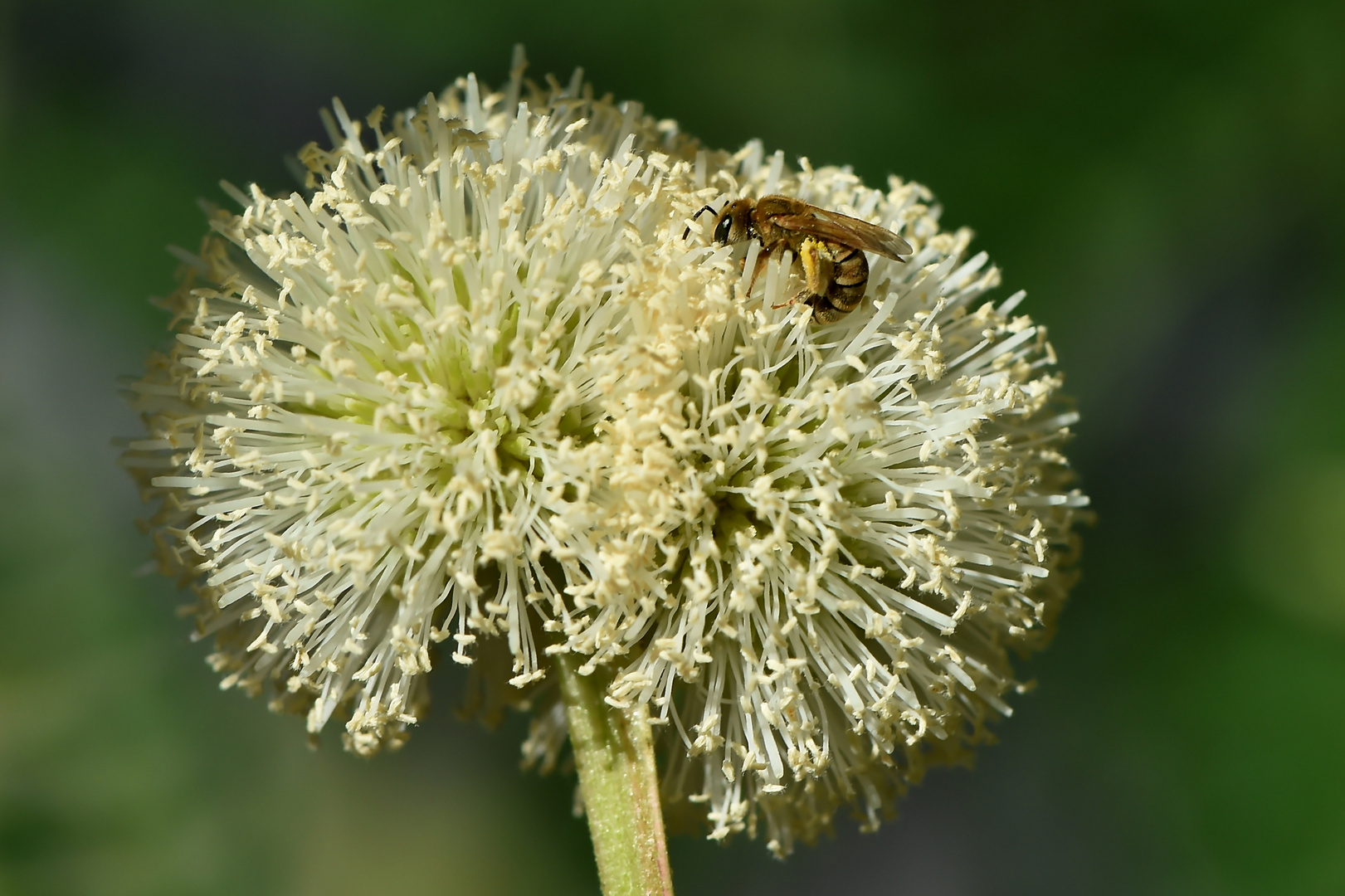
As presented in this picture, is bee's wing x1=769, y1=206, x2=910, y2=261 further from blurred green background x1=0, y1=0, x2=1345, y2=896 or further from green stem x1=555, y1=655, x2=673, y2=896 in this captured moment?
blurred green background x1=0, y1=0, x2=1345, y2=896

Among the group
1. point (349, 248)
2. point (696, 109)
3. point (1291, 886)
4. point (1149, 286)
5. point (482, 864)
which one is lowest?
point (1291, 886)

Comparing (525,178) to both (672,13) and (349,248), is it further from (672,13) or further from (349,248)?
(672,13)

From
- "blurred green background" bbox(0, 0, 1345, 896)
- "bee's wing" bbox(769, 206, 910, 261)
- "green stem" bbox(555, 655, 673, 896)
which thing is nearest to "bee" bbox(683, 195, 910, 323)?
"bee's wing" bbox(769, 206, 910, 261)

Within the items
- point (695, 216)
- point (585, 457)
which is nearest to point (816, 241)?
point (695, 216)

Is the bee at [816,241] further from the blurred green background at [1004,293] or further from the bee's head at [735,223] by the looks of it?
the blurred green background at [1004,293]

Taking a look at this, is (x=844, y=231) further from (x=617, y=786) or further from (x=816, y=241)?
(x=617, y=786)

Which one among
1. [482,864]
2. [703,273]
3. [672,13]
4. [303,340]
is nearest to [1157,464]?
[672,13]
